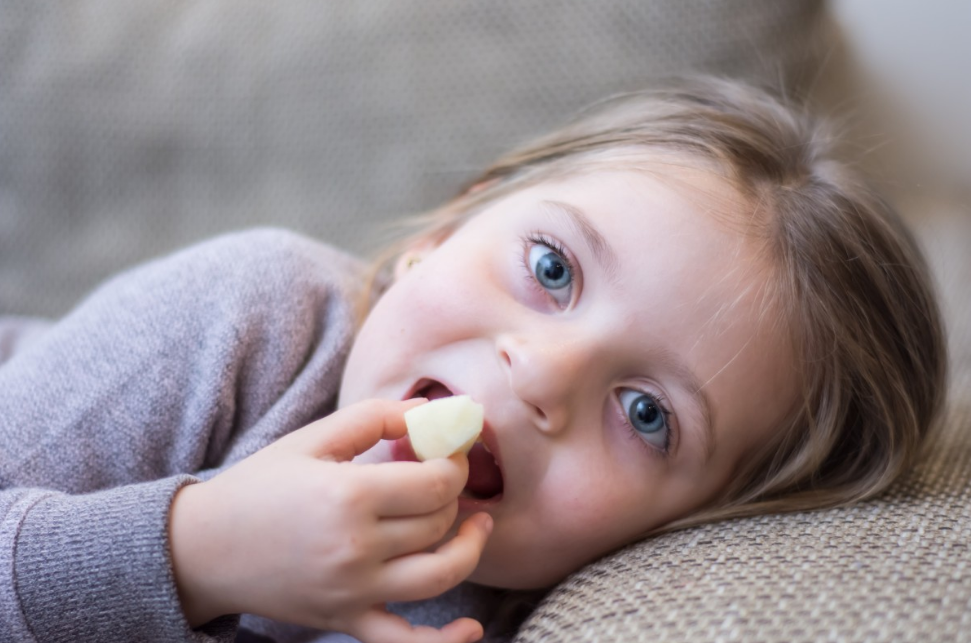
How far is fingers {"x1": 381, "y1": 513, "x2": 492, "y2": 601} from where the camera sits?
2.23 feet

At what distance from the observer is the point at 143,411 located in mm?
901

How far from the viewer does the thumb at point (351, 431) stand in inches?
27.4

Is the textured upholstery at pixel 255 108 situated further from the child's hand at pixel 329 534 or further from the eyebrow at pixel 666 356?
the child's hand at pixel 329 534

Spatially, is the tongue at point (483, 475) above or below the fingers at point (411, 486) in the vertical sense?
below

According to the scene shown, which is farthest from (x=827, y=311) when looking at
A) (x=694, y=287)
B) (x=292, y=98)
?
(x=292, y=98)

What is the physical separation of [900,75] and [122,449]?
1.40 meters

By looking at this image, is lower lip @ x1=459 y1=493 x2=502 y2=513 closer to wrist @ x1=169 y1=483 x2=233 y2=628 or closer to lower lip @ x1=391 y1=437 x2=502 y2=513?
lower lip @ x1=391 y1=437 x2=502 y2=513

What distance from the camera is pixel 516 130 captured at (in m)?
1.36

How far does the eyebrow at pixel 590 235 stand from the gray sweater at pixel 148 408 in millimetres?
316

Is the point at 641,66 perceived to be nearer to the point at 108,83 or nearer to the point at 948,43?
the point at 948,43

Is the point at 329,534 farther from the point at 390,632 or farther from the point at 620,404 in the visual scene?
the point at 620,404

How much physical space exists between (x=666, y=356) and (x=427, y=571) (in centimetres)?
31

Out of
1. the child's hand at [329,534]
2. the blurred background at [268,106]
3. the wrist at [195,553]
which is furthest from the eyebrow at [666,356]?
the blurred background at [268,106]

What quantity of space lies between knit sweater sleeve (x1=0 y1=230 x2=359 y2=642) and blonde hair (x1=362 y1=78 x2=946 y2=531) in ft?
1.23
